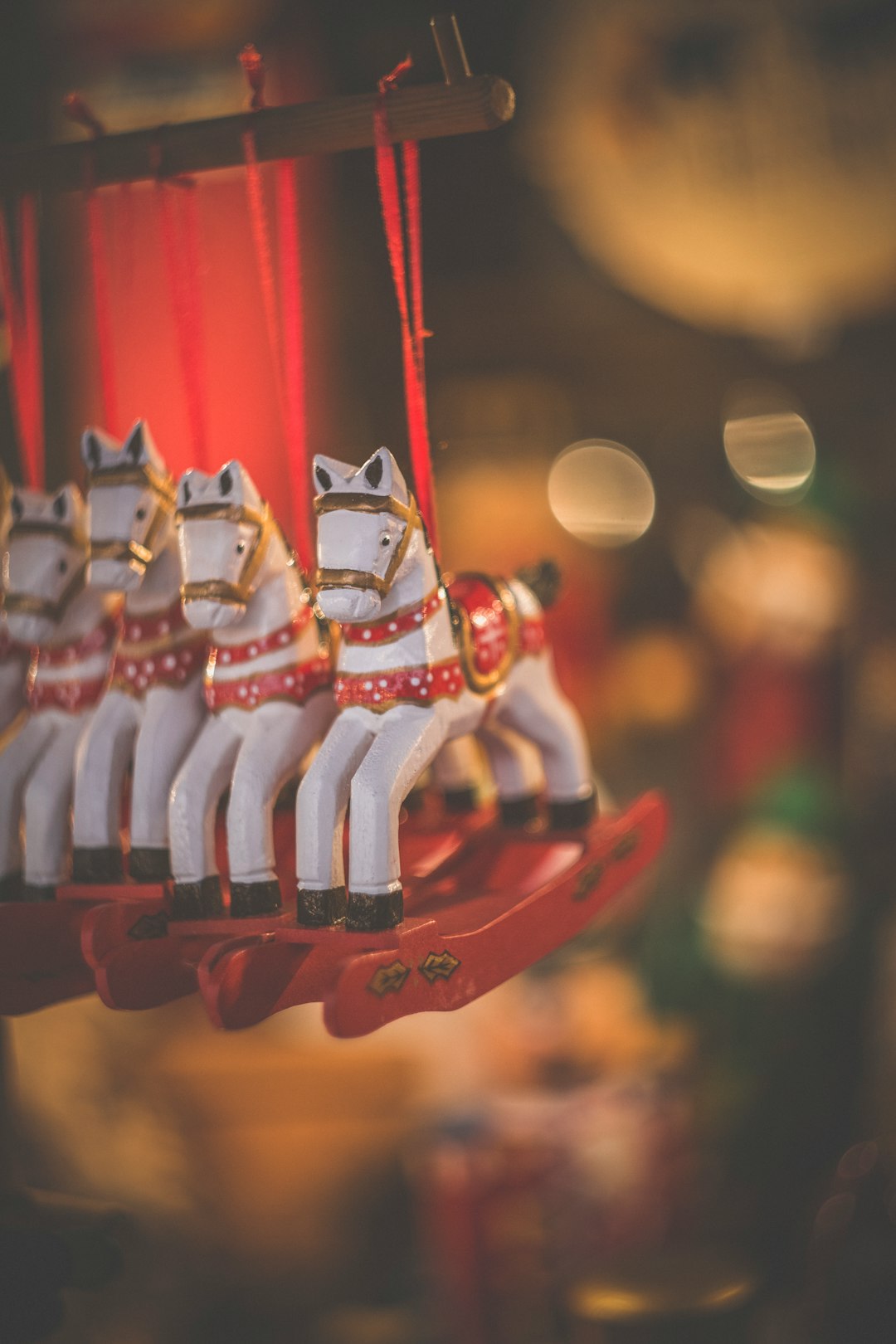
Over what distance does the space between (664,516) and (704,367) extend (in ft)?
1.00

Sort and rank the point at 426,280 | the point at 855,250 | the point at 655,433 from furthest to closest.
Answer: the point at 655,433 → the point at 426,280 → the point at 855,250

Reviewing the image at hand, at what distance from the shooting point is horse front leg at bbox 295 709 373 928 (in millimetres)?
775

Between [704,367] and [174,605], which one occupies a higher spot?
[704,367]

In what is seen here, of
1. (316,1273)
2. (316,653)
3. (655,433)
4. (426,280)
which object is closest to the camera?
(316,653)

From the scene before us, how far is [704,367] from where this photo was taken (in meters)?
2.47

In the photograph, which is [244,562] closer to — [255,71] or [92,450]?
[92,450]

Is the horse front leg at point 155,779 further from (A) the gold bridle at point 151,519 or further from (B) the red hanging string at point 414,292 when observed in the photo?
(B) the red hanging string at point 414,292

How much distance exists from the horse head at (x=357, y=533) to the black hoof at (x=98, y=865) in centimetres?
25

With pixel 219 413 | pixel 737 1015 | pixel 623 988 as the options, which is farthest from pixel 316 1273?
pixel 219 413

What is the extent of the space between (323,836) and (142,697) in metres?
0.19

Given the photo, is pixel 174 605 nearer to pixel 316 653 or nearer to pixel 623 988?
pixel 316 653

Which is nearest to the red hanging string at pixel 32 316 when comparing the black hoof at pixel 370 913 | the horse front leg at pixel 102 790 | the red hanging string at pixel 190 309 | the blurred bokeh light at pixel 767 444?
the red hanging string at pixel 190 309

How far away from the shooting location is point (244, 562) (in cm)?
81

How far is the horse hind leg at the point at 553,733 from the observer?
3.21 feet
